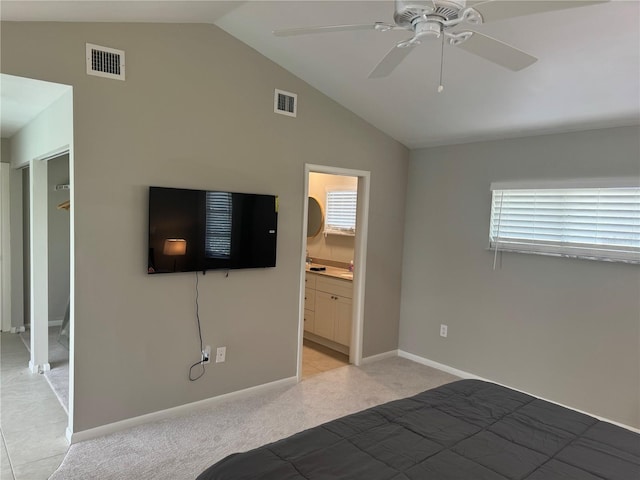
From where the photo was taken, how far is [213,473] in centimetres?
156

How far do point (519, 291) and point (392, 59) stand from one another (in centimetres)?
263

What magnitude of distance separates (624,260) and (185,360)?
11.0 ft

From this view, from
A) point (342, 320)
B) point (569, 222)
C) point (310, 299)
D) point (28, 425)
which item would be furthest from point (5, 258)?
point (569, 222)

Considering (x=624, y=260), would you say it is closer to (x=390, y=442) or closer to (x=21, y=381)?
(x=390, y=442)

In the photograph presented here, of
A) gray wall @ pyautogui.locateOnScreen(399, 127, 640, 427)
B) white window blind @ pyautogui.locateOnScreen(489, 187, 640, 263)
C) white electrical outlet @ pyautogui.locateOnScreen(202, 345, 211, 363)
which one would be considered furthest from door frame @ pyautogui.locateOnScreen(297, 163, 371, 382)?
white electrical outlet @ pyautogui.locateOnScreen(202, 345, 211, 363)

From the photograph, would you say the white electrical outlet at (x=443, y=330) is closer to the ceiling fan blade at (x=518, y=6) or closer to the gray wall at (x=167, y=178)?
the gray wall at (x=167, y=178)

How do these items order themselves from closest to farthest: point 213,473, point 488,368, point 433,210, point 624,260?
point 213,473, point 624,260, point 488,368, point 433,210

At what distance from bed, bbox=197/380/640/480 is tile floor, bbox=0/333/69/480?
1648 millimetres

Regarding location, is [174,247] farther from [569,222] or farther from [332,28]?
[569,222]

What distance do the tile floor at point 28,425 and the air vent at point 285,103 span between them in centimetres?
290

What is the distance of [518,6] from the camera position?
1.46 metres

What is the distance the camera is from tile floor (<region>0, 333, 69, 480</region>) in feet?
8.26

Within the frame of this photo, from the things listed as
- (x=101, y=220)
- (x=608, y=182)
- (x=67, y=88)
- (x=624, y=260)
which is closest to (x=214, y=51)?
(x=67, y=88)

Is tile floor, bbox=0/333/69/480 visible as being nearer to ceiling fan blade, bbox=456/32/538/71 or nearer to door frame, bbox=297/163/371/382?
door frame, bbox=297/163/371/382
